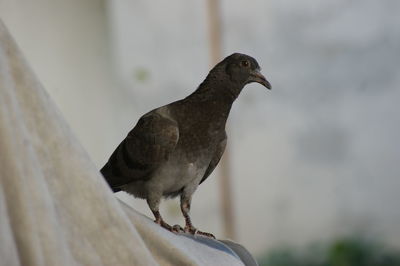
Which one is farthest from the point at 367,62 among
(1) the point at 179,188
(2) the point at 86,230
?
(2) the point at 86,230

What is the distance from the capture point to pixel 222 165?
2.83 meters

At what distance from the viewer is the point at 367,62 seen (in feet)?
9.10

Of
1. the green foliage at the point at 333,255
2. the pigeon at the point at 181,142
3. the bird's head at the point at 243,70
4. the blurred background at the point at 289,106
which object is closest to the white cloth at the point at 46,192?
the pigeon at the point at 181,142

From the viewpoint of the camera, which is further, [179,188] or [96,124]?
[96,124]

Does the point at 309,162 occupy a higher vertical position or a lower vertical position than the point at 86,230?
lower

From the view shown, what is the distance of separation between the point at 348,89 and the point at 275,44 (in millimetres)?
337

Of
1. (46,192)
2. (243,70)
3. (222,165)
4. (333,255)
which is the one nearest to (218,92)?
(243,70)

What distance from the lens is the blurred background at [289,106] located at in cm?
279

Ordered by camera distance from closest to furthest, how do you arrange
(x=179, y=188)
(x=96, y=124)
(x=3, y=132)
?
(x=3, y=132) < (x=179, y=188) < (x=96, y=124)

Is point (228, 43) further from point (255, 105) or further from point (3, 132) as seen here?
point (3, 132)

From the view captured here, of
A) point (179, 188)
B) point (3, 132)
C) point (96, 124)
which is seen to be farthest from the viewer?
point (96, 124)

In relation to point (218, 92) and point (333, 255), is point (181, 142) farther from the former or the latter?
point (333, 255)

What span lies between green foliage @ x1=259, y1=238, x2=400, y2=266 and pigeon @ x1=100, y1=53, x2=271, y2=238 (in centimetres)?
166

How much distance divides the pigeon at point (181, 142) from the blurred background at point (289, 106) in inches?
60.0
